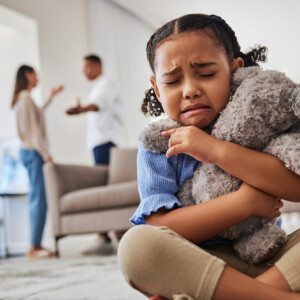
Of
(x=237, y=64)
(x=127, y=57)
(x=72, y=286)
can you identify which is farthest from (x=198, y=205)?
(x=127, y=57)

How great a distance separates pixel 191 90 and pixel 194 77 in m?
0.03

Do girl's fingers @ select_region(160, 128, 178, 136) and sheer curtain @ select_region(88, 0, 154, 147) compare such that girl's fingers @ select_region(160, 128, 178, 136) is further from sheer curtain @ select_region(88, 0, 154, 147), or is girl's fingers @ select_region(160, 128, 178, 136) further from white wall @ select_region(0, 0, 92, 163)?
sheer curtain @ select_region(88, 0, 154, 147)

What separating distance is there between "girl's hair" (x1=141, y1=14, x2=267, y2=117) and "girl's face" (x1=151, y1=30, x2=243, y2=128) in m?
0.01

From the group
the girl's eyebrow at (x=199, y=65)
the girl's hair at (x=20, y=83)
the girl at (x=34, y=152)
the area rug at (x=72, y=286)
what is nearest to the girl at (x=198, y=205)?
the girl's eyebrow at (x=199, y=65)

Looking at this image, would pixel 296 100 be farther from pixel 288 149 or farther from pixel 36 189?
pixel 36 189

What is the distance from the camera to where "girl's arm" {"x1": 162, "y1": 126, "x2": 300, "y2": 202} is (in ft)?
2.17

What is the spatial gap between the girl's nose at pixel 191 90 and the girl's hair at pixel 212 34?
0.31ft

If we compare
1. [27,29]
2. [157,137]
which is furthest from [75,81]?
[157,137]

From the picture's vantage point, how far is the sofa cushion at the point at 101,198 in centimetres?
250

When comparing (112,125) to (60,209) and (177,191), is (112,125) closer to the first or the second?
(60,209)

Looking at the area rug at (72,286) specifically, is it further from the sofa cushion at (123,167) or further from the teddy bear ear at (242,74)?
the sofa cushion at (123,167)

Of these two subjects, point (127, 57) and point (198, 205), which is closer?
point (198, 205)

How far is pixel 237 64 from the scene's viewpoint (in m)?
0.80

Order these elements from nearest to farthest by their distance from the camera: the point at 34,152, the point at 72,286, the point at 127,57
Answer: the point at 72,286, the point at 34,152, the point at 127,57
